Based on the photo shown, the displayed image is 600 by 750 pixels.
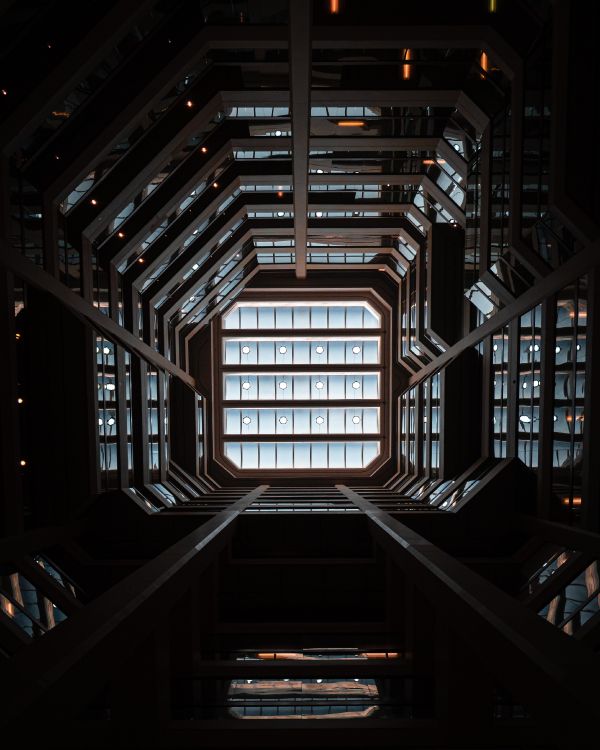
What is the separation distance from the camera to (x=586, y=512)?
34.4 feet

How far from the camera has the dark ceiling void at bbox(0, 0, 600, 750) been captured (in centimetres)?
456

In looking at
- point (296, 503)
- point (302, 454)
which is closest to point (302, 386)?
point (302, 454)

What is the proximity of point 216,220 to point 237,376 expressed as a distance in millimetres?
15714

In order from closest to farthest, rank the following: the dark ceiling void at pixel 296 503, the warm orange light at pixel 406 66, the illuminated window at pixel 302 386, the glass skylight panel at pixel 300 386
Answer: the dark ceiling void at pixel 296 503
the warm orange light at pixel 406 66
the illuminated window at pixel 302 386
the glass skylight panel at pixel 300 386

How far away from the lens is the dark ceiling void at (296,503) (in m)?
4.56

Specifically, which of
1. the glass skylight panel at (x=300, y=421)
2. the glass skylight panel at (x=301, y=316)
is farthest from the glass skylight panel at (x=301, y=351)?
the glass skylight panel at (x=300, y=421)

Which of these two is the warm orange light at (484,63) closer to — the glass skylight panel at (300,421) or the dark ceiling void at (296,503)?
the dark ceiling void at (296,503)

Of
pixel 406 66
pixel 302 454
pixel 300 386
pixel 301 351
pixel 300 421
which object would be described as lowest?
pixel 302 454

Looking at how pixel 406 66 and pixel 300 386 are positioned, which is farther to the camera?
pixel 300 386

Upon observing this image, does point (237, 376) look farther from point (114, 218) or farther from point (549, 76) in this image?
point (549, 76)

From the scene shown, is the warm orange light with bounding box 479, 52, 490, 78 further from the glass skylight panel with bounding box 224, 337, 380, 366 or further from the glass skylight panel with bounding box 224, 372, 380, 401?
the glass skylight panel with bounding box 224, 372, 380, 401

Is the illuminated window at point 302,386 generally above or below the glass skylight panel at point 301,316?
below

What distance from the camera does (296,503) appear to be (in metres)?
15.7

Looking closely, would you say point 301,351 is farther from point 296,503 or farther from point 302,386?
point 296,503
